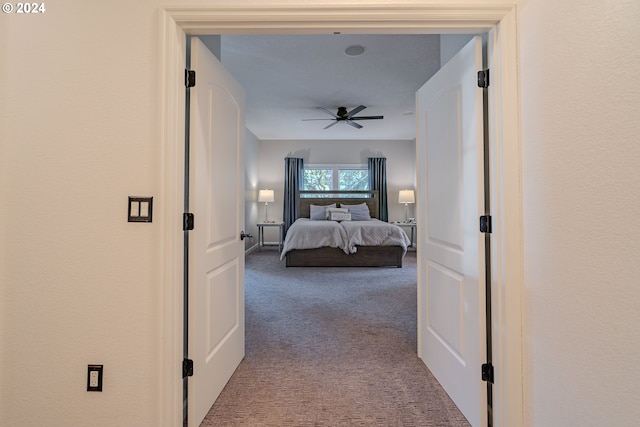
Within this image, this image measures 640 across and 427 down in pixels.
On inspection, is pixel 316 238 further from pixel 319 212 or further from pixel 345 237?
pixel 319 212

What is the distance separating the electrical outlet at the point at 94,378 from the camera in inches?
50.3

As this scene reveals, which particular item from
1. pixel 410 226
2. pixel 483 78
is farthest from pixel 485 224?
Answer: pixel 410 226

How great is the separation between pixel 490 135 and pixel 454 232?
528 millimetres

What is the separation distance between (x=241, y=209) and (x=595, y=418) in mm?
1848

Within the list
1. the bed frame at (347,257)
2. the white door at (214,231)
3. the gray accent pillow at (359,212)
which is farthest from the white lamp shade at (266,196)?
the white door at (214,231)

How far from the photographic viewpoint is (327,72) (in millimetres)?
3740

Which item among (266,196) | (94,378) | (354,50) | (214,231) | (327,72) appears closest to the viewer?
(94,378)

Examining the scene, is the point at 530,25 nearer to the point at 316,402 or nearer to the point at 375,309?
the point at 316,402

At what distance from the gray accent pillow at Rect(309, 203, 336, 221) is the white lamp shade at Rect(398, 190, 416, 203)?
1.64 m

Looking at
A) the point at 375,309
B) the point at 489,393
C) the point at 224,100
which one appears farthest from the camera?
the point at 375,309

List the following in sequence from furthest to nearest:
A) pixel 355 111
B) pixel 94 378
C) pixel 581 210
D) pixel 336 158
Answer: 1. pixel 336 158
2. pixel 355 111
3. pixel 94 378
4. pixel 581 210

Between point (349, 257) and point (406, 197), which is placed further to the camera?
point (406, 197)

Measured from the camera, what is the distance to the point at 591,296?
0.90m

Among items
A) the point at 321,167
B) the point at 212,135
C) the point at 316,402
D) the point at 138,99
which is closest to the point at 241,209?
the point at 212,135
